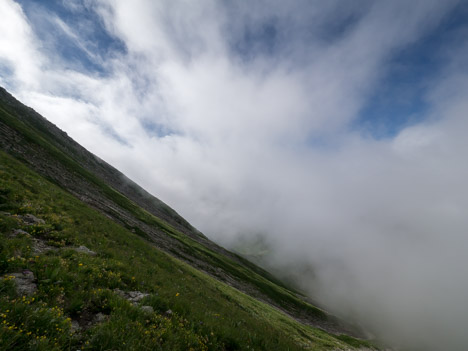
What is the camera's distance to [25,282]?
23.9 ft

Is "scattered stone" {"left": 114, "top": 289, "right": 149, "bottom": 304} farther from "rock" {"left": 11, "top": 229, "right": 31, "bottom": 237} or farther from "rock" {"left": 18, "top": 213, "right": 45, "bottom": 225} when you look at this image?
"rock" {"left": 18, "top": 213, "right": 45, "bottom": 225}

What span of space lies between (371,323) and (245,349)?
811ft

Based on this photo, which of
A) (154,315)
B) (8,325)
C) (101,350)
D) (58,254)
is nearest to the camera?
(8,325)

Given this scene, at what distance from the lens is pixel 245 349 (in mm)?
9688

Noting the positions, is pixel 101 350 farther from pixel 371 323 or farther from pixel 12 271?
pixel 371 323

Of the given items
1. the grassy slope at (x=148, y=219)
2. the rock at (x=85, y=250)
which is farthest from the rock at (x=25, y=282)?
the grassy slope at (x=148, y=219)

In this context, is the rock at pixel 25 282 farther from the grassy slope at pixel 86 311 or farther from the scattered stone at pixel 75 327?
the scattered stone at pixel 75 327

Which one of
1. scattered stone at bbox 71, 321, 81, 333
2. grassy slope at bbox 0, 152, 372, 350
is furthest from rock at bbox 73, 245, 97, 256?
scattered stone at bbox 71, 321, 81, 333

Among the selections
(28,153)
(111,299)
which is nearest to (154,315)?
(111,299)

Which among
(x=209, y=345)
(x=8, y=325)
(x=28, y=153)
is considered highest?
(x=209, y=345)

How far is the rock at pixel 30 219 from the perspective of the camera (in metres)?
13.9

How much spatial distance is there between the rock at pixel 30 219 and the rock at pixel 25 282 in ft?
26.7

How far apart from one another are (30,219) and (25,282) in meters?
9.94

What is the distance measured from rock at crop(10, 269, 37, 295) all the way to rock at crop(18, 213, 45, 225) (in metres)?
8.14
